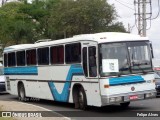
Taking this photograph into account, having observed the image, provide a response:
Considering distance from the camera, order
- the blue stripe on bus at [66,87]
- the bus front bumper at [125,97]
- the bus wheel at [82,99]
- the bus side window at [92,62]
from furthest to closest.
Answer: the blue stripe on bus at [66,87], the bus wheel at [82,99], the bus side window at [92,62], the bus front bumper at [125,97]

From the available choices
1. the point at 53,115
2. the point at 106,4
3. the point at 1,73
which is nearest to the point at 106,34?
the point at 53,115

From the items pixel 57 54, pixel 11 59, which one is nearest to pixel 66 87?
pixel 57 54

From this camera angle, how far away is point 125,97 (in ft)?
55.1

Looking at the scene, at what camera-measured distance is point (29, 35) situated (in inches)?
2151

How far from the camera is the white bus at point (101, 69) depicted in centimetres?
1662

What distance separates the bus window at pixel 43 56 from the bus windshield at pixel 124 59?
15.8ft

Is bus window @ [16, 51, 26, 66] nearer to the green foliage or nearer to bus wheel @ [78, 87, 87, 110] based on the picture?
bus wheel @ [78, 87, 87, 110]

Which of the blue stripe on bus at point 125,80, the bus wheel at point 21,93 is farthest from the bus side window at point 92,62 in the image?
the bus wheel at point 21,93

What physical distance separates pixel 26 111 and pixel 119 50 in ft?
13.2

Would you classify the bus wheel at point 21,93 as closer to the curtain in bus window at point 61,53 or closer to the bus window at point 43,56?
the bus window at point 43,56

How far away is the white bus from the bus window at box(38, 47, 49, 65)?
14 cm

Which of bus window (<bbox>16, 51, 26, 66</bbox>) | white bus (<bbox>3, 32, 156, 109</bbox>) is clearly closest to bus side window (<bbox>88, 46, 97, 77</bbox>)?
white bus (<bbox>3, 32, 156, 109</bbox>)

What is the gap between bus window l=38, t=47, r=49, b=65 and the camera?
21078mm

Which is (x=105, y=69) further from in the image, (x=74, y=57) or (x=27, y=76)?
(x=27, y=76)
